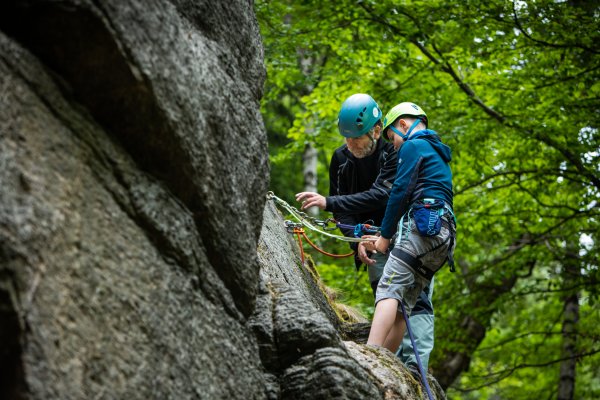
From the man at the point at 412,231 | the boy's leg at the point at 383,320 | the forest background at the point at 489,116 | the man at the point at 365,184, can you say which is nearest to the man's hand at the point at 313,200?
the man at the point at 365,184

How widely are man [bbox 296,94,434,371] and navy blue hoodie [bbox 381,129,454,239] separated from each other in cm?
73

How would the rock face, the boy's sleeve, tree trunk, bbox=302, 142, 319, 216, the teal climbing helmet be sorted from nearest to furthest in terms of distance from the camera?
the rock face → the boy's sleeve → the teal climbing helmet → tree trunk, bbox=302, 142, 319, 216

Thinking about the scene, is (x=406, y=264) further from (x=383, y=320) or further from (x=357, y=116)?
(x=357, y=116)

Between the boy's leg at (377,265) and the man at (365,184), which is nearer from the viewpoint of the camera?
the man at (365,184)

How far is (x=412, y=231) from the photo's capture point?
18.9ft

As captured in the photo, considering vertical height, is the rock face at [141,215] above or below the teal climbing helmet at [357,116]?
below

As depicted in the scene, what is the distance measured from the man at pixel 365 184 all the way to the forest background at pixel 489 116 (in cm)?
366

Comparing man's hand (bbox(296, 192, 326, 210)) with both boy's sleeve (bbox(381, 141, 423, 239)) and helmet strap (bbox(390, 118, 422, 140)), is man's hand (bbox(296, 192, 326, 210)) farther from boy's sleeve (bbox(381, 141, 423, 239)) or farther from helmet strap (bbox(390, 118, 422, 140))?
helmet strap (bbox(390, 118, 422, 140))

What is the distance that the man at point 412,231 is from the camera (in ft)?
18.5

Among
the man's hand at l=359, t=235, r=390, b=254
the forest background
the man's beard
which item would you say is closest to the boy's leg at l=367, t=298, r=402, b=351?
the man's hand at l=359, t=235, r=390, b=254

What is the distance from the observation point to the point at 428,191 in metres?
5.80

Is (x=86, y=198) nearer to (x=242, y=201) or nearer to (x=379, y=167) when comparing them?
(x=242, y=201)

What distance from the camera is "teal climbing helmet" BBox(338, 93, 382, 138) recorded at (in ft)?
21.8

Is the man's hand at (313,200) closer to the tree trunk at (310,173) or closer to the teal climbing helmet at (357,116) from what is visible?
the teal climbing helmet at (357,116)
